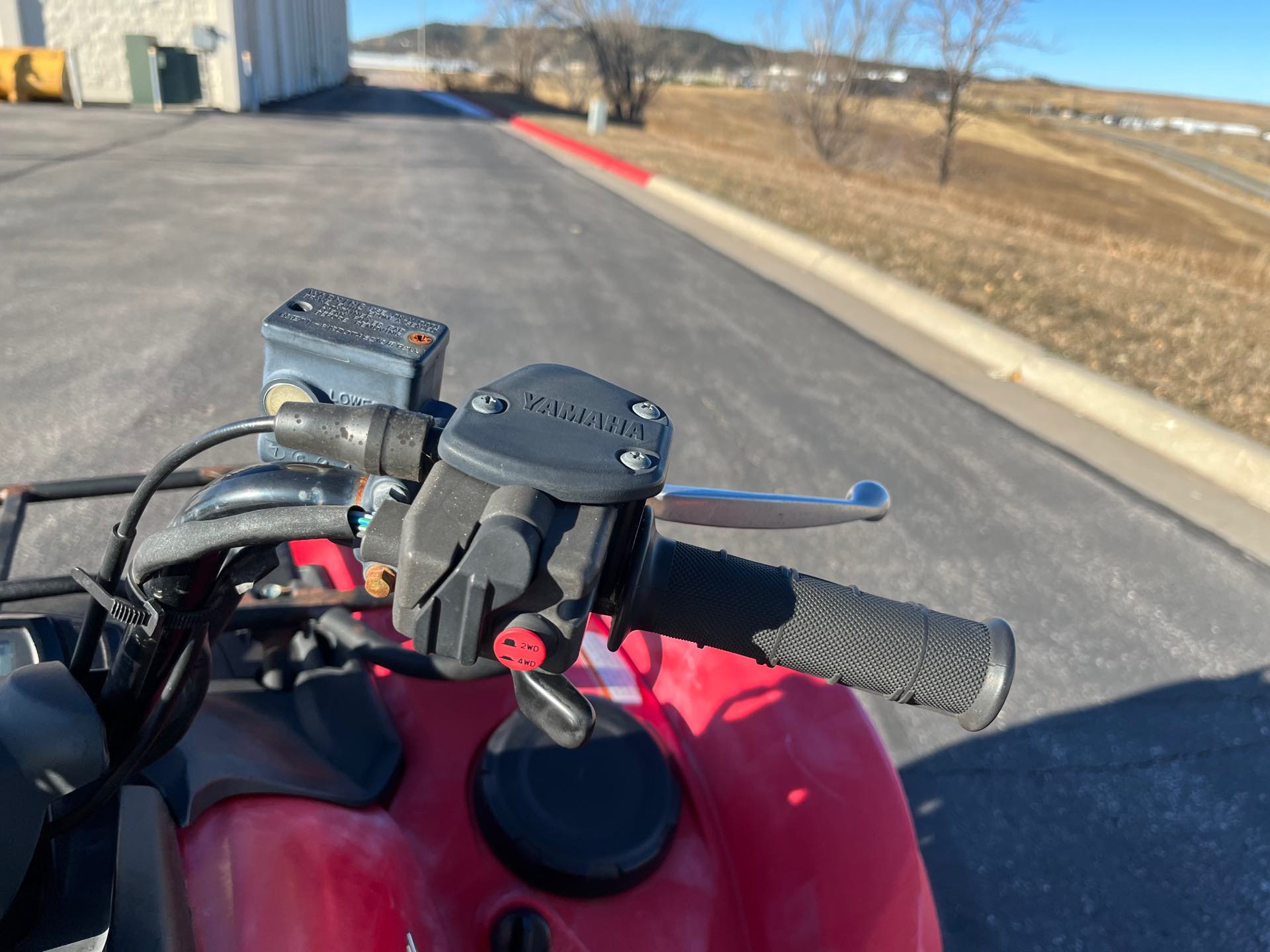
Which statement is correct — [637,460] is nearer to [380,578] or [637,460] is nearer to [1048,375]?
[380,578]

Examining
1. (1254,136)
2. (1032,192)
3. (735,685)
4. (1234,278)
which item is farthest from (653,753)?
(1254,136)

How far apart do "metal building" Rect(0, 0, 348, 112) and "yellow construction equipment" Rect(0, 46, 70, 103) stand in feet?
1.54

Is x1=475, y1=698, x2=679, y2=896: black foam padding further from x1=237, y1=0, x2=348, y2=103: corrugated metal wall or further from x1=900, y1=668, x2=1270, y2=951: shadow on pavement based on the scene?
x1=237, y1=0, x2=348, y2=103: corrugated metal wall

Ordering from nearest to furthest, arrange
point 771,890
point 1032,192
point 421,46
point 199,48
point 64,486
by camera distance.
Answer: point 771,890 → point 64,486 → point 199,48 → point 1032,192 → point 421,46

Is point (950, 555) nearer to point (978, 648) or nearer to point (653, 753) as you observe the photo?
point (653, 753)

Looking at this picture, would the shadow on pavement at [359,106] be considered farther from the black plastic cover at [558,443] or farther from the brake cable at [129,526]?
the black plastic cover at [558,443]

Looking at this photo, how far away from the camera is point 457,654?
2.11ft

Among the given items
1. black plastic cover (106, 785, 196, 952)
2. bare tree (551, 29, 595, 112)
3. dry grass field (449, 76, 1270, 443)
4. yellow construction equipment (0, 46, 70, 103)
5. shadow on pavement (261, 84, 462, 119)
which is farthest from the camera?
bare tree (551, 29, 595, 112)

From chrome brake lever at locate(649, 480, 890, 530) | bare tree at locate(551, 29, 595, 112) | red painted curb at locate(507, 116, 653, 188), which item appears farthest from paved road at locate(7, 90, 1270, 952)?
bare tree at locate(551, 29, 595, 112)

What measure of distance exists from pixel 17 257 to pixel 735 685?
7.06 metres

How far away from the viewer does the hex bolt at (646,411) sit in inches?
31.1

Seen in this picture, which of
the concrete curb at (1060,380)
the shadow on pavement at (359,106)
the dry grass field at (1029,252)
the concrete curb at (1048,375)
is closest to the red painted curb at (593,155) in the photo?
the dry grass field at (1029,252)

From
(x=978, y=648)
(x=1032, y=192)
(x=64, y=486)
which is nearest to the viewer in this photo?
(x=978, y=648)

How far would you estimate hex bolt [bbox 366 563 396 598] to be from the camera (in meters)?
0.70
